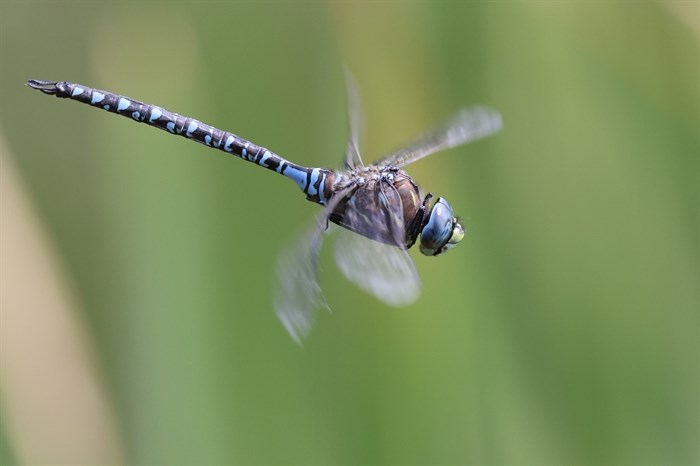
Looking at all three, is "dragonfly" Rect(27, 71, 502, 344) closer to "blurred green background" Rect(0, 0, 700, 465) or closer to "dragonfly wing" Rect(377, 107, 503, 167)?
"dragonfly wing" Rect(377, 107, 503, 167)

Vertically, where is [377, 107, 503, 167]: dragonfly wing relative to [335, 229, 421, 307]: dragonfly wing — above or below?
above

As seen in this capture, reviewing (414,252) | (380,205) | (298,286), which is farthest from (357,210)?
(414,252)

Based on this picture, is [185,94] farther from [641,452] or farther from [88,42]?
[641,452]

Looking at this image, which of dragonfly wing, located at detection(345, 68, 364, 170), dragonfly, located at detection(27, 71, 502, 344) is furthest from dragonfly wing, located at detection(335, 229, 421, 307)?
dragonfly wing, located at detection(345, 68, 364, 170)

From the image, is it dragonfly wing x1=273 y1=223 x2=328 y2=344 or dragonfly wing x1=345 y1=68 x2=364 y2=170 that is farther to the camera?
dragonfly wing x1=345 y1=68 x2=364 y2=170

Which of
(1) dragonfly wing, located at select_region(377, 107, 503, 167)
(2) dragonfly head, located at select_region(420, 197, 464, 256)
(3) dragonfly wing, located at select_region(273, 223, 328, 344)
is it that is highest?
(1) dragonfly wing, located at select_region(377, 107, 503, 167)

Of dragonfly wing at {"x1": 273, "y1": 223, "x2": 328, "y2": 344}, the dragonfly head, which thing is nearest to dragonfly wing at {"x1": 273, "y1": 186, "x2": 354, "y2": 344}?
dragonfly wing at {"x1": 273, "y1": 223, "x2": 328, "y2": 344}

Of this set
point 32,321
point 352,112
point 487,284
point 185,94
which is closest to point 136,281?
point 32,321

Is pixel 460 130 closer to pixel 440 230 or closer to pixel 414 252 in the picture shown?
pixel 440 230
